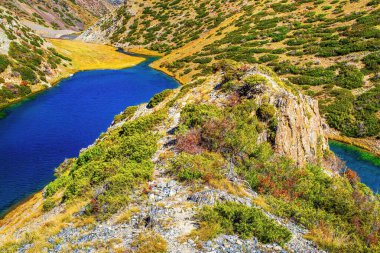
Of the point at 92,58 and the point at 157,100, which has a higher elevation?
the point at 92,58

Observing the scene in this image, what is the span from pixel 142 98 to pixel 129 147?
40.5 metres

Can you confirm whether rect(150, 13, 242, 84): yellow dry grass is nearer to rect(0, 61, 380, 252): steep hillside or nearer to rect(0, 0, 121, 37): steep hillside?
rect(0, 61, 380, 252): steep hillside

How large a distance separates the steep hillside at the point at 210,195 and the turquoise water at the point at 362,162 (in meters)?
5.89

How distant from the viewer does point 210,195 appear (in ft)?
50.2

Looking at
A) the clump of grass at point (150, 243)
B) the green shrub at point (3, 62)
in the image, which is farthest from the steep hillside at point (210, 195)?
the green shrub at point (3, 62)

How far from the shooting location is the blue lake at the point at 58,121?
32156 millimetres

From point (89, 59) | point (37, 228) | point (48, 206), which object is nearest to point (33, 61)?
point (89, 59)

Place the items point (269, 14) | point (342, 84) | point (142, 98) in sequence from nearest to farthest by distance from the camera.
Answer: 1. point (342, 84)
2. point (142, 98)
3. point (269, 14)

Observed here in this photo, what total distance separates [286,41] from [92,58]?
5515cm

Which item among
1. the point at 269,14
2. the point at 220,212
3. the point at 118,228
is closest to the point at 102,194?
the point at 118,228

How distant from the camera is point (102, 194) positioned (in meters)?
16.1

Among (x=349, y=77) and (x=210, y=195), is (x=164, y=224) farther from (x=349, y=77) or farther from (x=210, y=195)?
(x=349, y=77)

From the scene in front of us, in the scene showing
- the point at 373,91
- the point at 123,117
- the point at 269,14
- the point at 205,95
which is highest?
the point at 269,14

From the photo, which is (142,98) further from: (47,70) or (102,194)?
(102,194)
